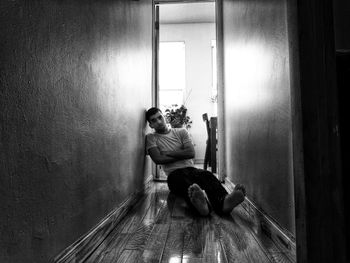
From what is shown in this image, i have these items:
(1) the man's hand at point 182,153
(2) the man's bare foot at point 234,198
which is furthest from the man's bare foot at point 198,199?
(1) the man's hand at point 182,153

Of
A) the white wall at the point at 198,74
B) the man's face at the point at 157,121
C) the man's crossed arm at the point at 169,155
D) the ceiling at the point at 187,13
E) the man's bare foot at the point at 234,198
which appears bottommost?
the man's bare foot at the point at 234,198

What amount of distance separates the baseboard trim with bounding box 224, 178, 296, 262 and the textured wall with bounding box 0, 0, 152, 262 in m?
0.88

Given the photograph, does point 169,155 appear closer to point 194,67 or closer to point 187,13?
point 194,67

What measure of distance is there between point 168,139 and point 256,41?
148 centimetres

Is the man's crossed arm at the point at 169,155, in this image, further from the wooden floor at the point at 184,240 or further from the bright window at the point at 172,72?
the bright window at the point at 172,72

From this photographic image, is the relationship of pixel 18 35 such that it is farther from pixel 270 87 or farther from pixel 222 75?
pixel 222 75

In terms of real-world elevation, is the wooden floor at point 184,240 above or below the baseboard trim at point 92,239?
below

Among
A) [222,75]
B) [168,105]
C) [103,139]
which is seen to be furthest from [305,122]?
[168,105]

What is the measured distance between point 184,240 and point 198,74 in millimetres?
5224

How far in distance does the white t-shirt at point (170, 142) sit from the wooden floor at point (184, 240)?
76 cm

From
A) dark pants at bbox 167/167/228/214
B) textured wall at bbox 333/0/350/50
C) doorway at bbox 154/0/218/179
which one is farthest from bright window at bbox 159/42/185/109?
textured wall at bbox 333/0/350/50

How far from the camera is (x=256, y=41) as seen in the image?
1707 mm

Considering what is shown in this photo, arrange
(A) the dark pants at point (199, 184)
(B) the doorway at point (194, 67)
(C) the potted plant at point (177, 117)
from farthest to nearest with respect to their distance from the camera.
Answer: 1. (B) the doorway at point (194, 67)
2. (C) the potted plant at point (177, 117)
3. (A) the dark pants at point (199, 184)

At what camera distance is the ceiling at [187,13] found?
558cm
